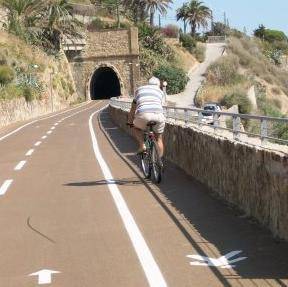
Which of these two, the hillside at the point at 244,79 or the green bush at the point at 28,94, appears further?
the hillside at the point at 244,79

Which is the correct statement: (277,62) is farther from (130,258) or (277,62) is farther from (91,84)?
(130,258)

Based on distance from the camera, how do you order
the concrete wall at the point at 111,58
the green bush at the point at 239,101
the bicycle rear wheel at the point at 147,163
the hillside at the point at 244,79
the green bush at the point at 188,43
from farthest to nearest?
1. the green bush at the point at 188,43
2. the concrete wall at the point at 111,58
3. the hillside at the point at 244,79
4. the green bush at the point at 239,101
5. the bicycle rear wheel at the point at 147,163

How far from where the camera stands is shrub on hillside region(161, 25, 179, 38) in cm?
11206

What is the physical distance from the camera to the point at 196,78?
99.2 m

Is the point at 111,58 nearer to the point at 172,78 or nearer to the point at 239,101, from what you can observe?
the point at 172,78

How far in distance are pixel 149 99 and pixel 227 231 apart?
4.68 metres

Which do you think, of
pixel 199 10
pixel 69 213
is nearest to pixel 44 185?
pixel 69 213

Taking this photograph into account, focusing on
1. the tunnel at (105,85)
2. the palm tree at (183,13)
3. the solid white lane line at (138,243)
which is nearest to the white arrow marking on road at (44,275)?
the solid white lane line at (138,243)

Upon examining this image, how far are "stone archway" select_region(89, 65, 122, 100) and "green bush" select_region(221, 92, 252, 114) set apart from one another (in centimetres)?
2210

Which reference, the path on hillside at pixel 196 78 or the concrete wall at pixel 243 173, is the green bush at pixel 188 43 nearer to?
the path on hillside at pixel 196 78

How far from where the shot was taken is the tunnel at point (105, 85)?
97375 millimetres

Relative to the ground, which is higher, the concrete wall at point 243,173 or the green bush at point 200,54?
the green bush at point 200,54

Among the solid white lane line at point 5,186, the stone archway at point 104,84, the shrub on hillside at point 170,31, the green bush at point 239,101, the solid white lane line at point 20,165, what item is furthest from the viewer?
the shrub on hillside at point 170,31

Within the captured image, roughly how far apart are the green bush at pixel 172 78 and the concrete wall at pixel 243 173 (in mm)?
77389
